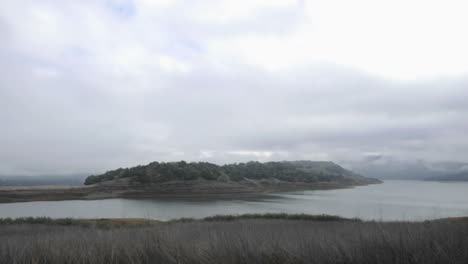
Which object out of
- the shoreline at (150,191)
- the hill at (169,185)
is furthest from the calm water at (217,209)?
the hill at (169,185)

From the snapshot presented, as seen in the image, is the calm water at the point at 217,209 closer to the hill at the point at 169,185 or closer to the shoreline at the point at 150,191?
the shoreline at the point at 150,191

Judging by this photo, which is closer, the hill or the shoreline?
the shoreline

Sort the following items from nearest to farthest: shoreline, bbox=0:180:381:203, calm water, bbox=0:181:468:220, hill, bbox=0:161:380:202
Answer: calm water, bbox=0:181:468:220 → shoreline, bbox=0:180:381:203 → hill, bbox=0:161:380:202

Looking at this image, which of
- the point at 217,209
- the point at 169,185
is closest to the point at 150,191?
the point at 169,185

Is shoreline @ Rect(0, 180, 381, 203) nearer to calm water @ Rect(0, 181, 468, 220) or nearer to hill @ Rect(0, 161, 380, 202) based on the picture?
hill @ Rect(0, 161, 380, 202)

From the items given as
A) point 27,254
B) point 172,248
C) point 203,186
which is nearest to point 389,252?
point 172,248

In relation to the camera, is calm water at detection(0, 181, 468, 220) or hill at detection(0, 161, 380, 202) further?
hill at detection(0, 161, 380, 202)

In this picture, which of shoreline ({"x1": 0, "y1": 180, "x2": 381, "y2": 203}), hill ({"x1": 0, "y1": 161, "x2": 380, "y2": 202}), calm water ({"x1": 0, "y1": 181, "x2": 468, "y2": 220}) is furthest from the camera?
hill ({"x1": 0, "y1": 161, "x2": 380, "y2": 202})

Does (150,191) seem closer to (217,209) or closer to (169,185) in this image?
(169,185)

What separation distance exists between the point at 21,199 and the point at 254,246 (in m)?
67.7

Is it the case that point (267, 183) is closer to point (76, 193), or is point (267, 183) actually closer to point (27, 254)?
point (76, 193)

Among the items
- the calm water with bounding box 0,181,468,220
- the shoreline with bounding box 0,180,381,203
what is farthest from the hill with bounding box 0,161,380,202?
the calm water with bounding box 0,181,468,220

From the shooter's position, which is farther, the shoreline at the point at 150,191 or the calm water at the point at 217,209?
the shoreline at the point at 150,191

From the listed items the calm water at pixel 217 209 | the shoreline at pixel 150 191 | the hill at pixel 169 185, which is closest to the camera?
the calm water at pixel 217 209
